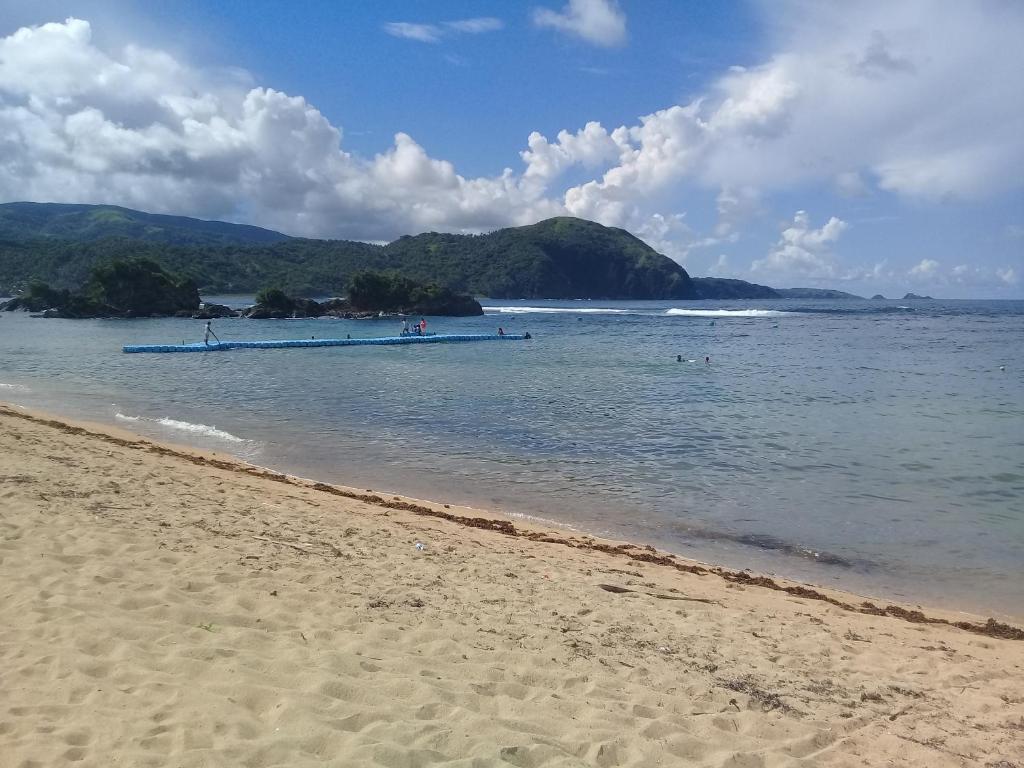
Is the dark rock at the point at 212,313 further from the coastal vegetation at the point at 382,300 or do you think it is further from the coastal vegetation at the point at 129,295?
the coastal vegetation at the point at 382,300

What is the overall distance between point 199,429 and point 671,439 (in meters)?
11.1

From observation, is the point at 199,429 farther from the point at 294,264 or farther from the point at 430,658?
the point at 294,264

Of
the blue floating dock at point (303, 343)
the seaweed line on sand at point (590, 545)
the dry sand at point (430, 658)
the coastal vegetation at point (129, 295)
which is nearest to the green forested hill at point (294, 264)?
the coastal vegetation at point (129, 295)

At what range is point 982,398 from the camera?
2355 centimetres

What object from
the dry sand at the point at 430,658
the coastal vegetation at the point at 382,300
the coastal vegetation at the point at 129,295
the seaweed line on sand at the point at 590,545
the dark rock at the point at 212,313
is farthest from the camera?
the coastal vegetation at the point at 382,300

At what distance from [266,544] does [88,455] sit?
5869mm

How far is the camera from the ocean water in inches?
376

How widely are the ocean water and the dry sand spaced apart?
2.01m

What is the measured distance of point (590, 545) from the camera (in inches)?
352

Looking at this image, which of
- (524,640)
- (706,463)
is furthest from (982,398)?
(524,640)

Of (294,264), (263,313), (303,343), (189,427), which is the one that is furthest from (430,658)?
(294,264)

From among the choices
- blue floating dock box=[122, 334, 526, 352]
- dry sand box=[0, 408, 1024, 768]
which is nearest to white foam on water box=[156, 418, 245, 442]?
dry sand box=[0, 408, 1024, 768]

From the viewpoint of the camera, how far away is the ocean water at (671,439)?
9562 millimetres

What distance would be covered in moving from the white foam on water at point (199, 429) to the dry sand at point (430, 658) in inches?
294
